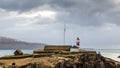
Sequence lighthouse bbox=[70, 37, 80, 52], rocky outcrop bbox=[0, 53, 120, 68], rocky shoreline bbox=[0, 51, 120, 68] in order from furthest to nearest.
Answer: lighthouse bbox=[70, 37, 80, 52] < rocky shoreline bbox=[0, 51, 120, 68] < rocky outcrop bbox=[0, 53, 120, 68]

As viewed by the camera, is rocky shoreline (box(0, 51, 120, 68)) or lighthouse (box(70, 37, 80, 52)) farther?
lighthouse (box(70, 37, 80, 52))

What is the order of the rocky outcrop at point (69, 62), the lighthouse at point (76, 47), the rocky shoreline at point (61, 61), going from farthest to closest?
the lighthouse at point (76, 47) < the rocky shoreline at point (61, 61) < the rocky outcrop at point (69, 62)

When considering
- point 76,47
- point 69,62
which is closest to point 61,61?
point 69,62

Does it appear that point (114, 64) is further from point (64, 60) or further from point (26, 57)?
point (26, 57)

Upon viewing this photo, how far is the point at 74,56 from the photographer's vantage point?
66.4 metres

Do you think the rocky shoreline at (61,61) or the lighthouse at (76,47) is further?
the lighthouse at (76,47)

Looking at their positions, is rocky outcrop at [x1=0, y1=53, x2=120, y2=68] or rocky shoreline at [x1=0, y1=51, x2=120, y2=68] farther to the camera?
rocky shoreline at [x1=0, y1=51, x2=120, y2=68]

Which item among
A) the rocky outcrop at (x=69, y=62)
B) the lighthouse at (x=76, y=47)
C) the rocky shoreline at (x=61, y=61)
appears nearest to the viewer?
the rocky outcrop at (x=69, y=62)

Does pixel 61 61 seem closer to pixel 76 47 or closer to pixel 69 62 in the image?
pixel 69 62

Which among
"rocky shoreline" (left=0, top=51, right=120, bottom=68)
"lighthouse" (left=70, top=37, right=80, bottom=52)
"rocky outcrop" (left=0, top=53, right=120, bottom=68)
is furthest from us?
"lighthouse" (left=70, top=37, right=80, bottom=52)

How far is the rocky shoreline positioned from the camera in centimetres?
6106

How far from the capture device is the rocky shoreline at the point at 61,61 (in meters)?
61.1

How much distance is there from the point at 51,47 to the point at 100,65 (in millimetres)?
14065

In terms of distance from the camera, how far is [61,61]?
62062 millimetres
